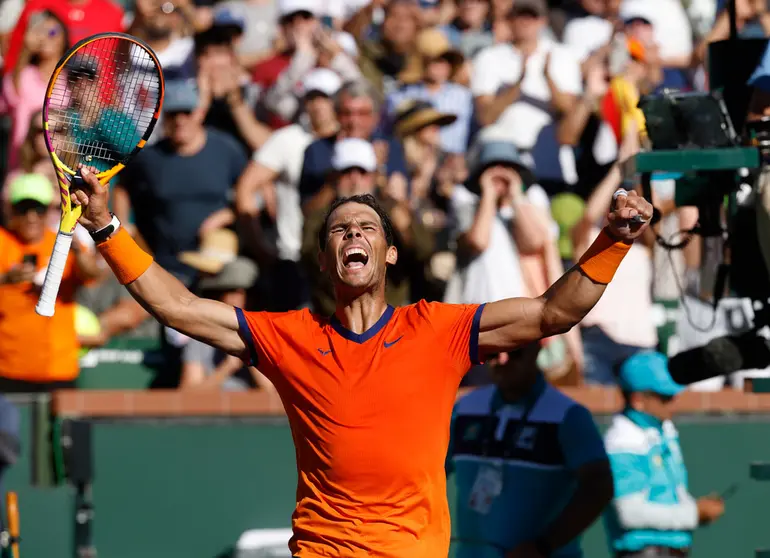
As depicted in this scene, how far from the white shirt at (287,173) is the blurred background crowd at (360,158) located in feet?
0.05

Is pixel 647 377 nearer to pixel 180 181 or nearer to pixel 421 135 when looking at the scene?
pixel 421 135

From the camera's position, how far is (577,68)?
35.1 feet

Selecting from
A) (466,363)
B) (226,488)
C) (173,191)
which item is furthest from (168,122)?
(466,363)

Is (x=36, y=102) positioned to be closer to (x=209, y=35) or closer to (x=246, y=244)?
(x=209, y=35)

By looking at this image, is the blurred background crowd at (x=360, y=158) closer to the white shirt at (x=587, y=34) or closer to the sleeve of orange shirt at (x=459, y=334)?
the white shirt at (x=587, y=34)

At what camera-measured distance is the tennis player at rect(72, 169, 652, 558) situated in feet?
15.6

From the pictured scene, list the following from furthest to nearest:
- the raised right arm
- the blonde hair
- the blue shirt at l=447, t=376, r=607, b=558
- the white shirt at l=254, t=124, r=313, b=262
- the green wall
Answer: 1. the blonde hair
2. the white shirt at l=254, t=124, r=313, b=262
3. the green wall
4. the blue shirt at l=447, t=376, r=607, b=558
5. the raised right arm

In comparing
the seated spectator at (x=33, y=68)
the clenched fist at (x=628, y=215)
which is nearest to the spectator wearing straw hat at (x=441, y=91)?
the seated spectator at (x=33, y=68)

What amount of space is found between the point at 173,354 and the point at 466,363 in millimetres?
4576

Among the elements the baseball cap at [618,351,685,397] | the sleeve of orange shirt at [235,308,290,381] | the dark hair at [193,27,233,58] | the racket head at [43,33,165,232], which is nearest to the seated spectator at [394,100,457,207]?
the dark hair at [193,27,233,58]

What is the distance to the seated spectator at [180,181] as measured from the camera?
9633 mm

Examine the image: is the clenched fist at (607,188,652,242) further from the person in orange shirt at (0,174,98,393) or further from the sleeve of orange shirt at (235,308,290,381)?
the person in orange shirt at (0,174,98,393)

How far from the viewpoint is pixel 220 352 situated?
29.7ft

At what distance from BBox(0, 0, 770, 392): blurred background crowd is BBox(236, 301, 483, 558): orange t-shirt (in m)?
3.51
